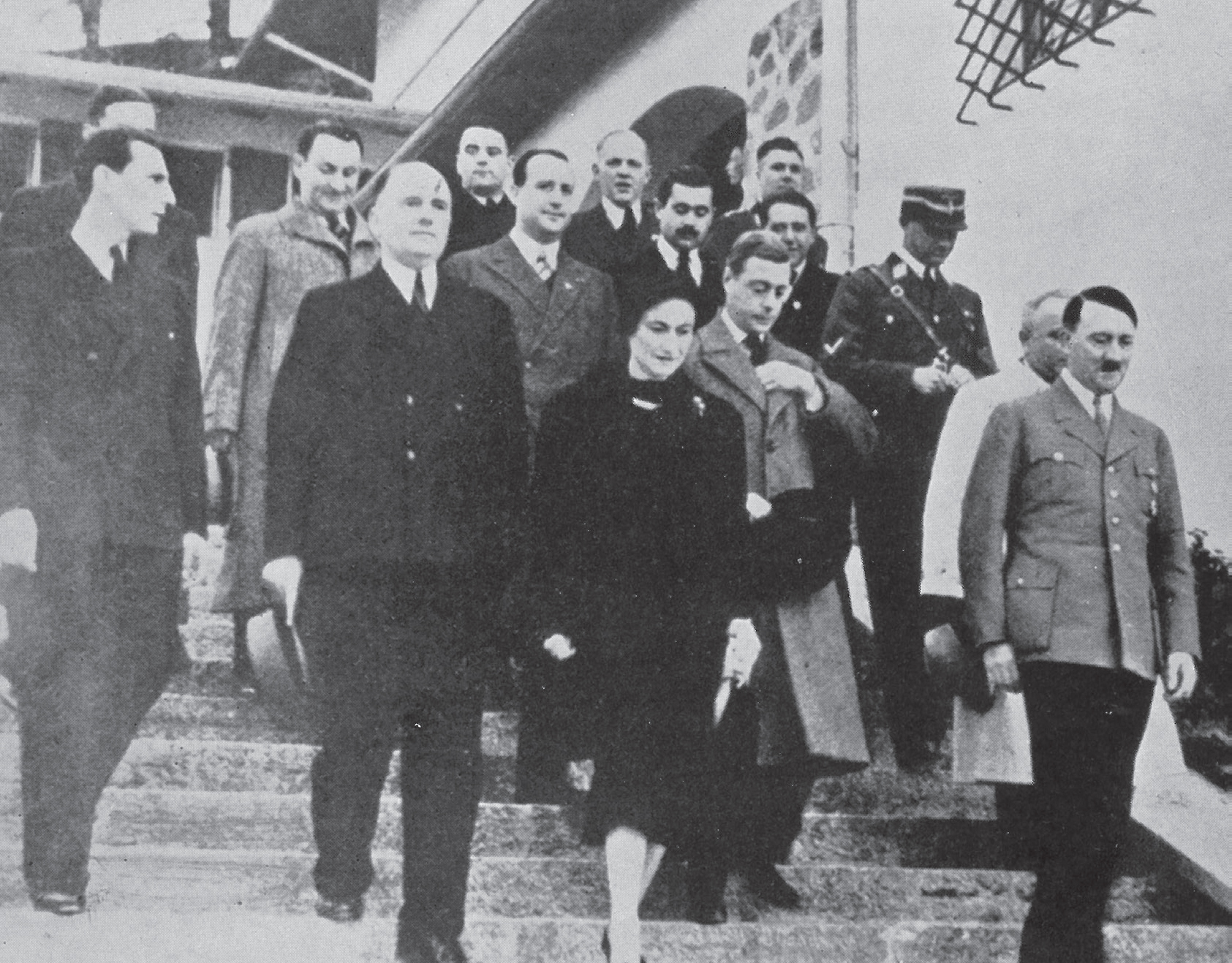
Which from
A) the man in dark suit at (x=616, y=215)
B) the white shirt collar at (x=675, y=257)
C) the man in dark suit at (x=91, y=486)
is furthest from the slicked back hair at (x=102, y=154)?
the white shirt collar at (x=675, y=257)

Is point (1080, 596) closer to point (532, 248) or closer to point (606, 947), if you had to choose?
point (606, 947)

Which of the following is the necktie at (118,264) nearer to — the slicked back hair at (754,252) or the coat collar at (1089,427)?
the slicked back hair at (754,252)

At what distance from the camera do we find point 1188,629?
12.7ft

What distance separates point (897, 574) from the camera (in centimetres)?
441

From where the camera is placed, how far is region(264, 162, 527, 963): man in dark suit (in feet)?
11.5

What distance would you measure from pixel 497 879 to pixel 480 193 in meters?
1.70

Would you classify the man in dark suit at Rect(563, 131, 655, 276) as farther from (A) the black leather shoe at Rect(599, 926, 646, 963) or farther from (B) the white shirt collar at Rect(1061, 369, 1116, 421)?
(A) the black leather shoe at Rect(599, 926, 646, 963)

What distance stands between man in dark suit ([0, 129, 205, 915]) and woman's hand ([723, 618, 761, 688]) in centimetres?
109

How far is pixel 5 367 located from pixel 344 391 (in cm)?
71

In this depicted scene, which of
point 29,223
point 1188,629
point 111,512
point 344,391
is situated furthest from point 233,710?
point 1188,629

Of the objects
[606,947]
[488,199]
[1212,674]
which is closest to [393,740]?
[606,947]

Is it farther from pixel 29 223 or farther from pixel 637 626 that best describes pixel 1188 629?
pixel 29 223

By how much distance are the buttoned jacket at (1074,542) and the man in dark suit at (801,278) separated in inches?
28.1

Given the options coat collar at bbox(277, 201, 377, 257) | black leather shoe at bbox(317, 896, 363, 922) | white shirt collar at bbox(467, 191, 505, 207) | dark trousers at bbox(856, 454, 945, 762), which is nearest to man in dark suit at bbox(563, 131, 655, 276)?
white shirt collar at bbox(467, 191, 505, 207)
